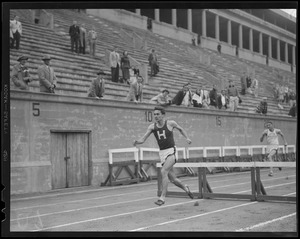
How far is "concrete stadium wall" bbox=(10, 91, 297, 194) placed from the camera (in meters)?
12.5

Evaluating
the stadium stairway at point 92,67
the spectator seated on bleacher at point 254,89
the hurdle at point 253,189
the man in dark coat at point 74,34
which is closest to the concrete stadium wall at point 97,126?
the stadium stairway at point 92,67

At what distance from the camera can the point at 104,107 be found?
15750mm

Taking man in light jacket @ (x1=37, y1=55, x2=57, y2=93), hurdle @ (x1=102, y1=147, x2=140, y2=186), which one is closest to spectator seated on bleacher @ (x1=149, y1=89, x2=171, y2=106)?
hurdle @ (x1=102, y1=147, x2=140, y2=186)

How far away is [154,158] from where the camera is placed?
17.3 metres

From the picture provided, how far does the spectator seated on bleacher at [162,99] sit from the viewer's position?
16.5m

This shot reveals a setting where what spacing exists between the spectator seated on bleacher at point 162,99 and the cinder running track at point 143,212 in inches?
124

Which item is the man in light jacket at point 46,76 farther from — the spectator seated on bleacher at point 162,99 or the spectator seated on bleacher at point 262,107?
the spectator seated on bleacher at point 262,107

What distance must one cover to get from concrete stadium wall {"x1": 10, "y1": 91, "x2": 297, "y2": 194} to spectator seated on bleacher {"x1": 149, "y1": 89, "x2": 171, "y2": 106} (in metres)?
0.24

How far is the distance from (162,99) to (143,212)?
6.60 meters

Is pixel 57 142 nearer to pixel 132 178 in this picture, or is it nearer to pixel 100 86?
pixel 100 86

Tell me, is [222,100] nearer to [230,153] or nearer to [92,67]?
[230,153]

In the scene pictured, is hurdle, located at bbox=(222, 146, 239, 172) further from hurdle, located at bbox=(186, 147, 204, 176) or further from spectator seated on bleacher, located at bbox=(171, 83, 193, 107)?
spectator seated on bleacher, located at bbox=(171, 83, 193, 107)

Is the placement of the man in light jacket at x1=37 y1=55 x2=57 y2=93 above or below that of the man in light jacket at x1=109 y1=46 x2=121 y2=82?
below

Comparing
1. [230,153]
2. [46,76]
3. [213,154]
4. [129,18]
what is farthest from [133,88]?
[129,18]
